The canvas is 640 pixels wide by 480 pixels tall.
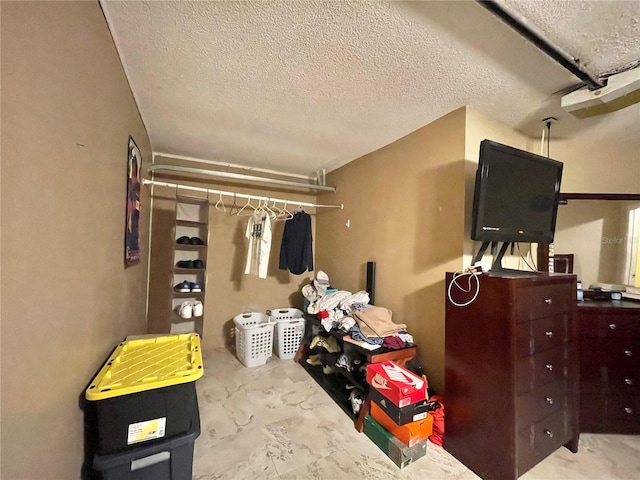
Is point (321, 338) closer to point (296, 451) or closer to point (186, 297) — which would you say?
point (296, 451)

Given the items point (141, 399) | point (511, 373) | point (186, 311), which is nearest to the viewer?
point (141, 399)

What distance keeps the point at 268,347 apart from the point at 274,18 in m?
2.72

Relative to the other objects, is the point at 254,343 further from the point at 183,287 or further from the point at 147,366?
the point at 147,366

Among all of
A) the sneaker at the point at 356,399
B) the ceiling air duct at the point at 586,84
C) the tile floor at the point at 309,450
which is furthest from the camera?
the sneaker at the point at 356,399

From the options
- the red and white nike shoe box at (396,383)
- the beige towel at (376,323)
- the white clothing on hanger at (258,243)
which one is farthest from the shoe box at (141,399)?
the white clothing on hanger at (258,243)

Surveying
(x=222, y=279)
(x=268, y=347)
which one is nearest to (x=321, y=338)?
(x=268, y=347)

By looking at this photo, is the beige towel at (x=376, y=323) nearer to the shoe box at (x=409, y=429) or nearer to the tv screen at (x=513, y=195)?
the shoe box at (x=409, y=429)

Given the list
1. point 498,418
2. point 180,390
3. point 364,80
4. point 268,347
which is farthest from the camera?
point 268,347

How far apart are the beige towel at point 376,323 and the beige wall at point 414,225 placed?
0.53 ft

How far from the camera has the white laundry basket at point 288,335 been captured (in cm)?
282

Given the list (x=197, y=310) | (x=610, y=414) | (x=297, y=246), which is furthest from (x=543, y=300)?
(x=197, y=310)

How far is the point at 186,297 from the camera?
2867 millimetres

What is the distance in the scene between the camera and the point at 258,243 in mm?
2805

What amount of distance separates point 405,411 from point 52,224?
1.85 metres
